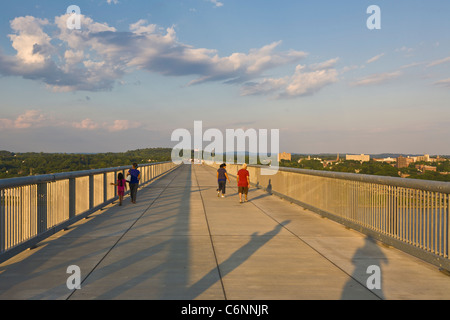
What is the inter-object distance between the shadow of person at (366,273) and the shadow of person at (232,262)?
70.9 inches

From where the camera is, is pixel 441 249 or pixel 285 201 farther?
pixel 285 201

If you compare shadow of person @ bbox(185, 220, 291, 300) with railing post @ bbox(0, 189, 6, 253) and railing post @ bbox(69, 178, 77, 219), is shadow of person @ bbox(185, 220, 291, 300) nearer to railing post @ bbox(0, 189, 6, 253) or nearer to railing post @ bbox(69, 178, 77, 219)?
railing post @ bbox(0, 189, 6, 253)

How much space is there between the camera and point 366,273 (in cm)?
621

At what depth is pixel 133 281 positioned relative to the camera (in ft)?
18.7

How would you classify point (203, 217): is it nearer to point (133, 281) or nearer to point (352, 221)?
point (352, 221)

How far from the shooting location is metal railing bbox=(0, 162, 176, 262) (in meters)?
6.76

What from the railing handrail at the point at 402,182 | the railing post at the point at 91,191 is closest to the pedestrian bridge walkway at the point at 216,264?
the railing handrail at the point at 402,182

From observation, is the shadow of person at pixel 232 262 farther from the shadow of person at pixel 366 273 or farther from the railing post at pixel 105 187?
the railing post at pixel 105 187

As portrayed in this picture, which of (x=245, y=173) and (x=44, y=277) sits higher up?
(x=245, y=173)

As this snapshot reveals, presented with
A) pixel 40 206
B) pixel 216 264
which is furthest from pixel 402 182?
pixel 40 206

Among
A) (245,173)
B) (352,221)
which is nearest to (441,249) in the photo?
(352,221)

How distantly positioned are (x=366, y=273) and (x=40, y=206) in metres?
6.48

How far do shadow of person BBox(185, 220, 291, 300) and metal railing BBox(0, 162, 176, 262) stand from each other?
3.36 metres
